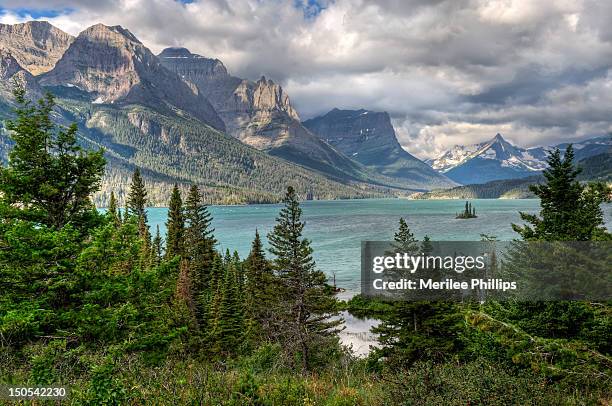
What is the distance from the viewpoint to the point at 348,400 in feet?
26.2

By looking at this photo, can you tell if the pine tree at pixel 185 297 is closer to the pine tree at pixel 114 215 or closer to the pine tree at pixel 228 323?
the pine tree at pixel 228 323

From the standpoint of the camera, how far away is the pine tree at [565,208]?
14.5 metres

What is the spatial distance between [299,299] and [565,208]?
21071 millimetres

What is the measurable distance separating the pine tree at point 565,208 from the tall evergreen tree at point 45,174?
17349mm

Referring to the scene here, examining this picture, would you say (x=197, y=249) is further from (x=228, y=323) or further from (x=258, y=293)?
(x=228, y=323)

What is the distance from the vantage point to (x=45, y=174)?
16.5m

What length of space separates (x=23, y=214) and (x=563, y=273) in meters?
19.5

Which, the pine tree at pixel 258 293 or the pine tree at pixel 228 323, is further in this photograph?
the pine tree at pixel 258 293

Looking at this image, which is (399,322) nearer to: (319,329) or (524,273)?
(319,329)

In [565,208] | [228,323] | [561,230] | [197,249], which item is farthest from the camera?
→ [197,249]

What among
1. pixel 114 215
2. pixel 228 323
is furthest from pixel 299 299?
pixel 114 215

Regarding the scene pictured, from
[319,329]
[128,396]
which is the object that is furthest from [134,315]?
[319,329]

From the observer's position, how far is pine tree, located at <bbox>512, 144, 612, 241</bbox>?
1448 centimetres

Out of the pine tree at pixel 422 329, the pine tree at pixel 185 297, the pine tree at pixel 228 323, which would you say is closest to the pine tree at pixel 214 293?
the pine tree at pixel 228 323
